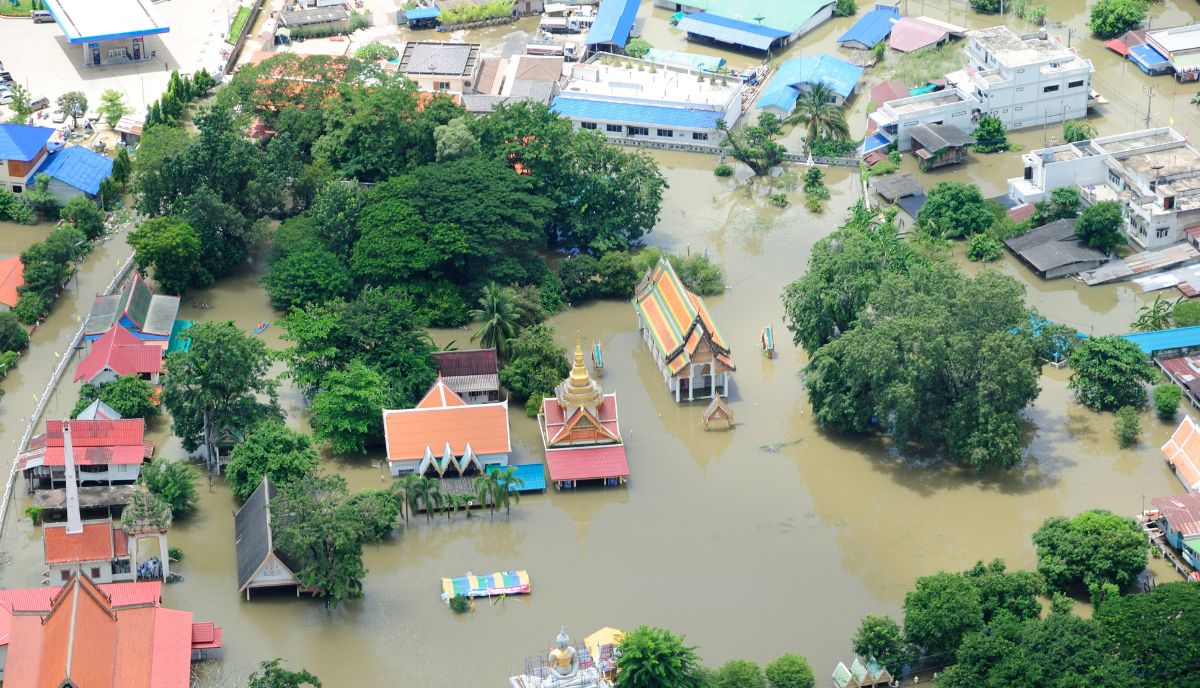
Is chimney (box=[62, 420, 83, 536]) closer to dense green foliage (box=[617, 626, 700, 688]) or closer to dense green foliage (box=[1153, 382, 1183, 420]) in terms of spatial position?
dense green foliage (box=[617, 626, 700, 688])

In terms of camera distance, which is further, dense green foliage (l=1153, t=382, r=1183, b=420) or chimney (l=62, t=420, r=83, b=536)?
dense green foliage (l=1153, t=382, r=1183, b=420)

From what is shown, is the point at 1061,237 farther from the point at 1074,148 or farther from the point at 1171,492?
the point at 1171,492

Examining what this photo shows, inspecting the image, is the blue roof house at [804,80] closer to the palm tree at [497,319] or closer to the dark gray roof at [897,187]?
the dark gray roof at [897,187]

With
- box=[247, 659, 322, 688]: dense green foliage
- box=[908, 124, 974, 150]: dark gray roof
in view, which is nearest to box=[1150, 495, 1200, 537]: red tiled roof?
box=[908, 124, 974, 150]: dark gray roof

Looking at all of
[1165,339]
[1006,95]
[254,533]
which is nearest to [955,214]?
[1006,95]

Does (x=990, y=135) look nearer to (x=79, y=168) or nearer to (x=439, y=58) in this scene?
(x=439, y=58)

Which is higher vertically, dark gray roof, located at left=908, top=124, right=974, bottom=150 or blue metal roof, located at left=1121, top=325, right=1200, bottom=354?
dark gray roof, located at left=908, top=124, right=974, bottom=150

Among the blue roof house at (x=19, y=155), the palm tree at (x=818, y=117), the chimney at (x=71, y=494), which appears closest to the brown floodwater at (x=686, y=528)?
the chimney at (x=71, y=494)

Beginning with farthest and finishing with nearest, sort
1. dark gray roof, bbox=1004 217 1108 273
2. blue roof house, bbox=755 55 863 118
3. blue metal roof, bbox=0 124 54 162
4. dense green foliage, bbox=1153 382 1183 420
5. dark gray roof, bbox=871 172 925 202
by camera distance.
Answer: blue roof house, bbox=755 55 863 118 < dark gray roof, bbox=871 172 925 202 < blue metal roof, bbox=0 124 54 162 < dark gray roof, bbox=1004 217 1108 273 < dense green foliage, bbox=1153 382 1183 420
